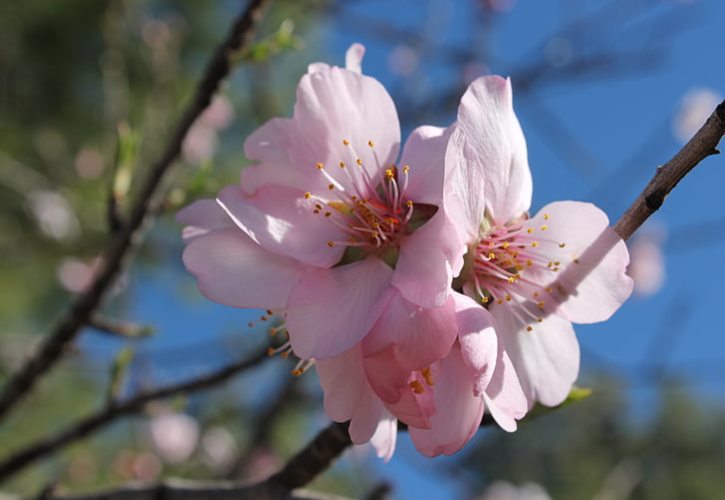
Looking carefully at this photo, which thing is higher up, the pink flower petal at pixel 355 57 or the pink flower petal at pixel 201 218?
the pink flower petal at pixel 355 57

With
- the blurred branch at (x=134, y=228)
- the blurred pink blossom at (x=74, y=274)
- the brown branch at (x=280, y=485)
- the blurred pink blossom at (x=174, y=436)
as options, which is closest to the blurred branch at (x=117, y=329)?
the blurred branch at (x=134, y=228)

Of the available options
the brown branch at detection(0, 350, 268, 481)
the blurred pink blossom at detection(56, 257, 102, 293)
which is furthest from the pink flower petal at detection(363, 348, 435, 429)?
the blurred pink blossom at detection(56, 257, 102, 293)

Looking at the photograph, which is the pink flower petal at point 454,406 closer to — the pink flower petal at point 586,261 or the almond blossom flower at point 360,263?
the almond blossom flower at point 360,263

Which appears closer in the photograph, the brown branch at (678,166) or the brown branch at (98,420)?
the brown branch at (678,166)

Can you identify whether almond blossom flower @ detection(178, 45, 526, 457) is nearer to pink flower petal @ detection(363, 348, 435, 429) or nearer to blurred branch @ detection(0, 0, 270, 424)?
pink flower petal @ detection(363, 348, 435, 429)

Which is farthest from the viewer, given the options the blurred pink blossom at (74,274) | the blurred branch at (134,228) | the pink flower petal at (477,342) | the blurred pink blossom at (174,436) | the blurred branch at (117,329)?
the blurred pink blossom at (74,274)

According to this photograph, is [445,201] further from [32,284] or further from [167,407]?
[32,284]

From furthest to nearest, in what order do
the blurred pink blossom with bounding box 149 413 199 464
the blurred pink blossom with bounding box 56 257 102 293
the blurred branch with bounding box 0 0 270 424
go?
the blurred pink blossom with bounding box 56 257 102 293 < the blurred pink blossom with bounding box 149 413 199 464 < the blurred branch with bounding box 0 0 270 424

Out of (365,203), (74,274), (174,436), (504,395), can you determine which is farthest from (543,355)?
(74,274)

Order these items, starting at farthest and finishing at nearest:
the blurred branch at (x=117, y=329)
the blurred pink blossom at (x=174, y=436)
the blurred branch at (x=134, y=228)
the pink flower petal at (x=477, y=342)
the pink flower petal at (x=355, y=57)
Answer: the blurred pink blossom at (x=174, y=436), the blurred branch at (x=117, y=329), the blurred branch at (x=134, y=228), the pink flower petal at (x=355, y=57), the pink flower petal at (x=477, y=342)
